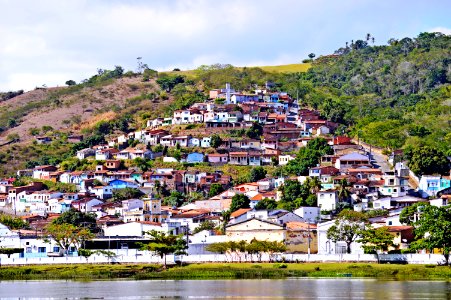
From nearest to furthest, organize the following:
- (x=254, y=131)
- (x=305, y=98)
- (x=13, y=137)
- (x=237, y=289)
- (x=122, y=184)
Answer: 1. (x=237, y=289)
2. (x=122, y=184)
3. (x=254, y=131)
4. (x=305, y=98)
5. (x=13, y=137)

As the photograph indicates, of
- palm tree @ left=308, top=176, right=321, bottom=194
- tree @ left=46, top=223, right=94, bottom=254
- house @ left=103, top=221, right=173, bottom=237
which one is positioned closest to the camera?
tree @ left=46, top=223, right=94, bottom=254

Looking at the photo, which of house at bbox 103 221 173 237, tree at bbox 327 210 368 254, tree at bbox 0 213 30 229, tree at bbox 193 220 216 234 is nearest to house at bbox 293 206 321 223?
tree at bbox 193 220 216 234

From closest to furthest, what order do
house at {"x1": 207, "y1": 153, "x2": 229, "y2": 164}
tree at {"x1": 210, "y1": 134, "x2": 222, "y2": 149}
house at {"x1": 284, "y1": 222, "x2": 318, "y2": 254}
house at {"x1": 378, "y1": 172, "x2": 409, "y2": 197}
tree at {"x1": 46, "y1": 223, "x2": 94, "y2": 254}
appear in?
house at {"x1": 284, "y1": 222, "x2": 318, "y2": 254} < tree at {"x1": 46, "y1": 223, "x2": 94, "y2": 254} < house at {"x1": 378, "y1": 172, "x2": 409, "y2": 197} < house at {"x1": 207, "y1": 153, "x2": 229, "y2": 164} < tree at {"x1": 210, "y1": 134, "x2": 222, "y2": 149}

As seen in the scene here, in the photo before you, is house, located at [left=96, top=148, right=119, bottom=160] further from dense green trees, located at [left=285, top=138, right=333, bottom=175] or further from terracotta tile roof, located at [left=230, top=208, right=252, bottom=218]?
terracotta tile roof, located at [left=230, top=208, right=252, bottom=218]

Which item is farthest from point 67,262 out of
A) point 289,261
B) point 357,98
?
point 357,98

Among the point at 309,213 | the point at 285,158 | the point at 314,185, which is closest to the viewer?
the point at 309,213

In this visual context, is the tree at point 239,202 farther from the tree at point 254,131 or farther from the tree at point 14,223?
the tree at point 254,131

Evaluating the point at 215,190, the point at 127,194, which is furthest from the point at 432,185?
the point at 127,194

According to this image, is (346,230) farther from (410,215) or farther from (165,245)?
(165,245)
